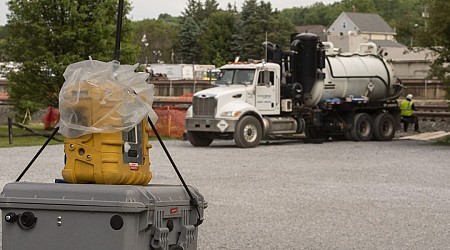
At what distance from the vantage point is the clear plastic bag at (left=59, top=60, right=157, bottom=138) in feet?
26.0

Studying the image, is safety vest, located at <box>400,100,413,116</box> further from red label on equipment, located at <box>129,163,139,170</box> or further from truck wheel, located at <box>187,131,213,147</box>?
red label on equipment, located at <box>129,163,139,170</box>

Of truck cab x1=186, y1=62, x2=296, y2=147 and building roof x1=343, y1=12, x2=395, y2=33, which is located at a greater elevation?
building roof x1=343, y1=12, x2=395, y2=33

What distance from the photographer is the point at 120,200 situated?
7.47 m

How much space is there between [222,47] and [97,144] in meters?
107

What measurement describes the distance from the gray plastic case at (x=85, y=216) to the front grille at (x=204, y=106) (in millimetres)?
23973

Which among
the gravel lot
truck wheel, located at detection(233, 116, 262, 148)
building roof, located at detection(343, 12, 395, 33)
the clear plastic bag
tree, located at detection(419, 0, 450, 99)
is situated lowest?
the gravel lot

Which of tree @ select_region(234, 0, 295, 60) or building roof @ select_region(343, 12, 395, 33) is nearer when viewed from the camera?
tree @ select_region(234, 0, 295, 60)

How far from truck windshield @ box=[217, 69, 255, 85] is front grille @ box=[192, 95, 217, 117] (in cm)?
150

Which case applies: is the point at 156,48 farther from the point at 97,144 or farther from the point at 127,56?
the point at 97,144

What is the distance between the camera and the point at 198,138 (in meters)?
32.9

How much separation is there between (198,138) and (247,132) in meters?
1.76

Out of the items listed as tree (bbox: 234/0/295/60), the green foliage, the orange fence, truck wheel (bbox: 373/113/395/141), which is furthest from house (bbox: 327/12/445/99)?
the green foliage

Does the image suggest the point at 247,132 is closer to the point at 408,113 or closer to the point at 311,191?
the point at 408,113

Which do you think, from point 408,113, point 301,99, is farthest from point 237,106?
point 408,113
